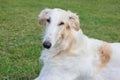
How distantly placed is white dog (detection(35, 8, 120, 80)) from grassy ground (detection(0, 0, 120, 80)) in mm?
1268

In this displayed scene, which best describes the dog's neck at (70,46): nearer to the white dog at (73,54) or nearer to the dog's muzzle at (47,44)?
the white dog at (73,54)

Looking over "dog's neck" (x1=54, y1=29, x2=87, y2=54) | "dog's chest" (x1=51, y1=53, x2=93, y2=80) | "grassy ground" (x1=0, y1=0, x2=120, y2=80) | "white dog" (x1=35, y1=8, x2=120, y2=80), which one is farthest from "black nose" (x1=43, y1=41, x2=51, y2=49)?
"grassy ground" (x1=0, y1=0, x2=120, y2=80)

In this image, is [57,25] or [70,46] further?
[70,46]

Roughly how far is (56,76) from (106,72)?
→ 701 mm

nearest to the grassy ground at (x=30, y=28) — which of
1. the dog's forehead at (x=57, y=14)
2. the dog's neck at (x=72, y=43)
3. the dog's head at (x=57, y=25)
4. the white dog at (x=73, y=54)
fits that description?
the white dog at (x=73, y=54)

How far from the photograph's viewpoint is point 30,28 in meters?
10.8

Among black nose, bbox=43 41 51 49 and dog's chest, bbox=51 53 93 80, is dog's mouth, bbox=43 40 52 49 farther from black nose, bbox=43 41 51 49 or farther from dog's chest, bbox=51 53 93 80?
dog's chest, bbox=51 53 93 80

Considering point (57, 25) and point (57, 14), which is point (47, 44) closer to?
point (57, 25)

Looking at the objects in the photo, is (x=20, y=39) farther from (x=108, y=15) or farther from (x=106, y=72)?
(x=108, y=15)

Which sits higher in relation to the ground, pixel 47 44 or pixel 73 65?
pixel 47 44

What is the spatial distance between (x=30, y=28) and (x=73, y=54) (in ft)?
17.5

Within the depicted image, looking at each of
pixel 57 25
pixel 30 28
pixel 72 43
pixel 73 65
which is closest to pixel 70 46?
pixel 72 43

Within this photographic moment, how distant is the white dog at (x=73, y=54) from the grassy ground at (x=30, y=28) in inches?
49.9

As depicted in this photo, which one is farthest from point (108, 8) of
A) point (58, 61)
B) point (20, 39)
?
point (58, 61)
